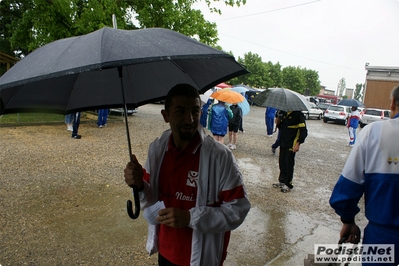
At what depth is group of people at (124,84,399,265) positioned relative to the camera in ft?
5.53

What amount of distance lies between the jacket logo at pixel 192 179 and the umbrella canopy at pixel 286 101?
3970mm

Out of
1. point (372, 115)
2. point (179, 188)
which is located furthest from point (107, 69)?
point (372, 115)

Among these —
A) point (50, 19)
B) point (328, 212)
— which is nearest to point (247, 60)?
point (50, 19)

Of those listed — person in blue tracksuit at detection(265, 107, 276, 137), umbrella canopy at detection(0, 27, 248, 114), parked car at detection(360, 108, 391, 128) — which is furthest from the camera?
parked car at detection(360, 108, 391, 128)

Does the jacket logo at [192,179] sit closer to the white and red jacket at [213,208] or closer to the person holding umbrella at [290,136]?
the white and red jacket at [213,208]

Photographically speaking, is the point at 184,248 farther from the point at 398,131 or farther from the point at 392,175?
the point at 398,131

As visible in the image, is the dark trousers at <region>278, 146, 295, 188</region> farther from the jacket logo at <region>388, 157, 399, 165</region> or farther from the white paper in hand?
the white paper in hand

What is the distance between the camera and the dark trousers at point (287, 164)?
577 cm

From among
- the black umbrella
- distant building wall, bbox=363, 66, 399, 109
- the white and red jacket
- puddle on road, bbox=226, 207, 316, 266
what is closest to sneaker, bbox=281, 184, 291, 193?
puddle on road, bbox=226, 207, 316, 266

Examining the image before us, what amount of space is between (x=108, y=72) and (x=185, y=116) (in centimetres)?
86

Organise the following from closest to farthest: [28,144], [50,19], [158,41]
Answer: [158,41], [28,144], [50,19]

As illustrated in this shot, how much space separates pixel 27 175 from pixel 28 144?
310cm

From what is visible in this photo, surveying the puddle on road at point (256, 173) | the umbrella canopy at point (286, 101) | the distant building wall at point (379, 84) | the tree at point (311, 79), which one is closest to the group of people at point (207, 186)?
the umbrella canopy at point (286, 101)

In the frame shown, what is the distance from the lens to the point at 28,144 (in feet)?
28.2
